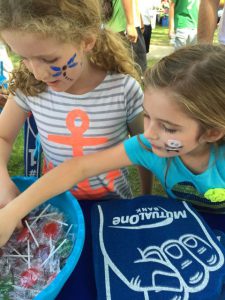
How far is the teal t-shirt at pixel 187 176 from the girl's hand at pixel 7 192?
0.81ft

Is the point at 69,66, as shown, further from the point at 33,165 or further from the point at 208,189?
the point at 33,165

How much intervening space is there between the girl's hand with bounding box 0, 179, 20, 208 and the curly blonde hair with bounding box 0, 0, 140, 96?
240 mm

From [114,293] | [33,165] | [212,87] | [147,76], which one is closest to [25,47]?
[147,76]

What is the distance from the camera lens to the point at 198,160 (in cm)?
74

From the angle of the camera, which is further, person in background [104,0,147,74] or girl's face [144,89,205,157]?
person in background [104,0,147,74]

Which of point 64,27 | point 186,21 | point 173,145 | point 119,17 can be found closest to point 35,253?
point 173,145

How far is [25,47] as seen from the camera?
2.13ft

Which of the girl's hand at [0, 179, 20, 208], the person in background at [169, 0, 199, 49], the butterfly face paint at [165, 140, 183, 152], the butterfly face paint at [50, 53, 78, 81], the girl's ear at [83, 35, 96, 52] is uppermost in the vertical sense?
the girl's ear at [83, 35, 96, 52]

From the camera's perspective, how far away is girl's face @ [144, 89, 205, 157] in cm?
63

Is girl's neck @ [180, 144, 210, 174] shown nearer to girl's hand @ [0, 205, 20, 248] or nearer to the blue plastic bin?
the blue plastic bin

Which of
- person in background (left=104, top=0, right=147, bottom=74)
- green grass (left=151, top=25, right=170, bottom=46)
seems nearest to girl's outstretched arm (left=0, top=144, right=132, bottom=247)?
person in background (left=104, top=0, right=147, bottom=74)

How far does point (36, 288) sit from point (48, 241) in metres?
0.10

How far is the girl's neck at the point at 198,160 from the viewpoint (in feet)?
2.41

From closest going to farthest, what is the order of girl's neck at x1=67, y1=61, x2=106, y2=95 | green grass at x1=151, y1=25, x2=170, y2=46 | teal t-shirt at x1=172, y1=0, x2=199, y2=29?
girl's neck at x1=67, y1=61, x2=106, y2=95 < teal t-shirt at x1=172, y1=0, x2=199, y2=29 < green grass at x1=151, y1=25, x2=170, y2=46
